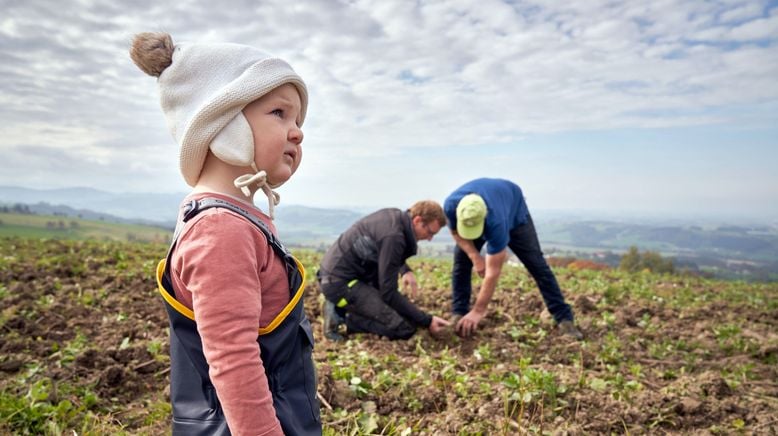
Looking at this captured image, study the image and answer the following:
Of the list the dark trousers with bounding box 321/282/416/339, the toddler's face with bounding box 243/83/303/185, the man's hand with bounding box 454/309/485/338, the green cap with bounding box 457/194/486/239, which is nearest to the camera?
the toddler's face with bounding box 243/83/303/185

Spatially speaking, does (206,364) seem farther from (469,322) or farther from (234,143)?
(469,322)

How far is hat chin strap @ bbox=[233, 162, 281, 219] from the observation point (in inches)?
Result: 66.7

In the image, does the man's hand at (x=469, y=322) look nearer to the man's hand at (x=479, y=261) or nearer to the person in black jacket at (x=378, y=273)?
the person in black jacket at (x=378, y=273)

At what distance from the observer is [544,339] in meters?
6.01

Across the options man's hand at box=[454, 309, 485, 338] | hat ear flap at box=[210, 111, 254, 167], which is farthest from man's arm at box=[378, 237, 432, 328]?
hat ear flap at box=[210, 111, 254, 167]

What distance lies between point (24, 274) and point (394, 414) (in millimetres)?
6618

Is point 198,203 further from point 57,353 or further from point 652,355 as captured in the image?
point 652,355

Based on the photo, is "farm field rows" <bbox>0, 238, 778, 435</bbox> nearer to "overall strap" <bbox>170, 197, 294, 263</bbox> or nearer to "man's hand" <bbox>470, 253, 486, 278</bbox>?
"man's hand" <bbox>470, 253, 486, 278</bbox>

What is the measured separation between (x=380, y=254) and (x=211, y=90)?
411 cm

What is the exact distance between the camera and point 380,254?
573 cm

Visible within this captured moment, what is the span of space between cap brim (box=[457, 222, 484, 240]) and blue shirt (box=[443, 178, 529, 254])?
9 cm

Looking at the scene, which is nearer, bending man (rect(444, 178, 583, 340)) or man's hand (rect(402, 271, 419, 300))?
bending man (rect(444, 178, 583, 340))

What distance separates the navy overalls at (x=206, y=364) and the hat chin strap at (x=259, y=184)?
0.08m

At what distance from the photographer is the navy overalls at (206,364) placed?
1.68 meters
